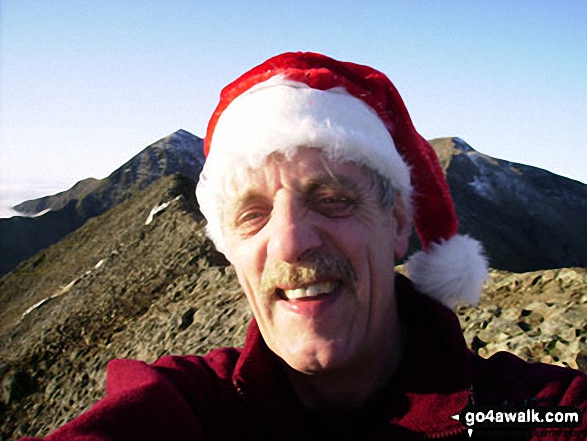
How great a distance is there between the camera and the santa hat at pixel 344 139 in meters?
2.31

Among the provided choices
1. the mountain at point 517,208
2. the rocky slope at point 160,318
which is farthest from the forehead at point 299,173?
the mountain at point 517,208

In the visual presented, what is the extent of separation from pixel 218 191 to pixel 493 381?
1.54 meters

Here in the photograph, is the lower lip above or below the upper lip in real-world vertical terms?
below

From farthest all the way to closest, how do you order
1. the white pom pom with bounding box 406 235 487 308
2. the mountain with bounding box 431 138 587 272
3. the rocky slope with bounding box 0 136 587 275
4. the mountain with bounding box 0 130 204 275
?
the mountain with bounding box 0 130 204 275, the rocky slope with bounding box 0 136 587 275, the mountain with bounding box 431 138 587 272, the white pom pom with bounding box 406 235 487 308

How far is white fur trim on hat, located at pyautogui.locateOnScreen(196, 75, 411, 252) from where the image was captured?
228 centimetres

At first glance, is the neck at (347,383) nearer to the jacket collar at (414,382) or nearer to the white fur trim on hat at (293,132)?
the jacket collar at (414,382)

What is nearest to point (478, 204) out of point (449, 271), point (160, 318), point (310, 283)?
point (160, 318)

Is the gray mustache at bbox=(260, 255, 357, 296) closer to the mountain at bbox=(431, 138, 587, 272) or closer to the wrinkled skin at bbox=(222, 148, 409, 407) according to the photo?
the wrinkled skin at bbox=(222, 148, 409, 407)

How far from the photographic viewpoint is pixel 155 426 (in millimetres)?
1971

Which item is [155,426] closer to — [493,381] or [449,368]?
[449,368]

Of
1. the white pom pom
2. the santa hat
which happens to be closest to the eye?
the santa hat

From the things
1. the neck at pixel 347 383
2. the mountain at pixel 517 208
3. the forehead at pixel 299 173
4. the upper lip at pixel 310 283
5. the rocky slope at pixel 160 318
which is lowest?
the mountain at pixel 517 208

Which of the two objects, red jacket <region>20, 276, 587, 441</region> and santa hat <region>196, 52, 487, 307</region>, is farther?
santa hat <region>196, 52, 487, 307</region>

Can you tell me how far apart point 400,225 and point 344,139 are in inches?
23.7
